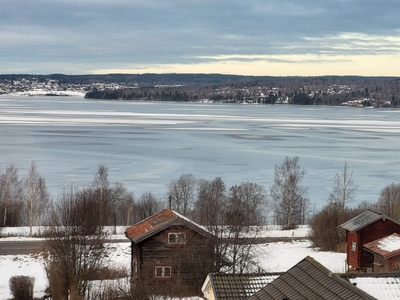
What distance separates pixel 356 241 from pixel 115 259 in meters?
8.92

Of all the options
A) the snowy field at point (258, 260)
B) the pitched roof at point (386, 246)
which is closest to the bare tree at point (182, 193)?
the snowy field at point (258, 260)

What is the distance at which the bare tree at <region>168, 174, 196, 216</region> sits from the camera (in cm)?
3709

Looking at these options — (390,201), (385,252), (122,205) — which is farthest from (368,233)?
(122,205)

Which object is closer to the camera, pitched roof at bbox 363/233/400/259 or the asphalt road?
pitched roof at bbox 363/233/400/259

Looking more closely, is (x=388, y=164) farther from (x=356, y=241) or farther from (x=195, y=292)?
(x=195, y=292)

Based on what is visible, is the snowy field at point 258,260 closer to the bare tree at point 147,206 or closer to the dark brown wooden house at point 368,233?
the dark brown wooden house at point 368,233

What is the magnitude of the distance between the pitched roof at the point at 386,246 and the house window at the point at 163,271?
6.30m

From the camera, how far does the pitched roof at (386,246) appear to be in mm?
19786

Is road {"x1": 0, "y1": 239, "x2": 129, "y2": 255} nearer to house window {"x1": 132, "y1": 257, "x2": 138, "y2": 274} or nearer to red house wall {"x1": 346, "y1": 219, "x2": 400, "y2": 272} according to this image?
house window {"x1": 132, "y1": 257, "x2": 138, "y2": 274}

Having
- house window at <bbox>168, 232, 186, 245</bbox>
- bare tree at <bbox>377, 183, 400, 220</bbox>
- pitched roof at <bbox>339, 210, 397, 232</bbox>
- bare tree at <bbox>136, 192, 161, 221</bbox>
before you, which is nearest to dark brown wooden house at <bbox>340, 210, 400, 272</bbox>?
pitched roof at <bbox>339, 210, 397, 232</bbox>

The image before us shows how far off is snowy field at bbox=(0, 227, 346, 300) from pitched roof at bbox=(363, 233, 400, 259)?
2.01 m

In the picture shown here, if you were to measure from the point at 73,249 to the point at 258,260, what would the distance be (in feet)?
24.6

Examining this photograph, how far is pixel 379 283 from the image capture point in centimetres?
877

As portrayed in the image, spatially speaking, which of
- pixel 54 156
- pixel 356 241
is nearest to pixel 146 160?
pixel 54 156
